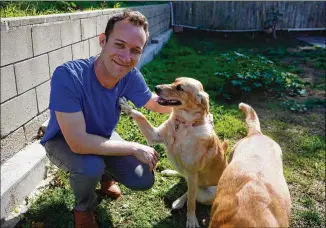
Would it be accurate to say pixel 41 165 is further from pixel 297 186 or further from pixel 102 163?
pixel 297 186

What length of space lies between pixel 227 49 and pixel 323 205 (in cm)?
852

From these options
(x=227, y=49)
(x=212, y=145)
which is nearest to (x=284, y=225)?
(x=212, y=145)

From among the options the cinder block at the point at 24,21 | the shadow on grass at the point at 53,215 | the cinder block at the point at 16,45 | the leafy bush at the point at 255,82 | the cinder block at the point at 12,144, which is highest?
the cinder block at the point at 24,21

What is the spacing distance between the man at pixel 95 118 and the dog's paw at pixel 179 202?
1.56 feet

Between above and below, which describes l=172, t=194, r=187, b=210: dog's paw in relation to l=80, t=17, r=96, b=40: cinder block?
below

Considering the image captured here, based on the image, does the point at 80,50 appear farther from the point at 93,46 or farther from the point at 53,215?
the point at 53,215

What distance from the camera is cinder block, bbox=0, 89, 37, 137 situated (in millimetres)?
2889

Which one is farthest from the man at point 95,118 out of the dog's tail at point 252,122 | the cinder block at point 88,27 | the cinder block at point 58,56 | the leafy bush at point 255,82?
the leafy bush at point 255,82

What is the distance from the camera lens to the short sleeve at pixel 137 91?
306 cm

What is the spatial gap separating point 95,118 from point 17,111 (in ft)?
2.91

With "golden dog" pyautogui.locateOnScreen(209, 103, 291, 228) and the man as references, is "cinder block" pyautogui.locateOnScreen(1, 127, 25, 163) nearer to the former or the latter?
the man

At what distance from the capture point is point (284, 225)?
206 cm

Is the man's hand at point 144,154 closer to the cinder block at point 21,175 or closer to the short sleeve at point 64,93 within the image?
the short sleeve at point 64,93

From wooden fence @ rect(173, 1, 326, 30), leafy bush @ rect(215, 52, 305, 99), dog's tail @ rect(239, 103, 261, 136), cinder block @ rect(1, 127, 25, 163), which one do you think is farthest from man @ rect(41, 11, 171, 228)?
wooden fence @ rect(173, 1, 326, 30)
